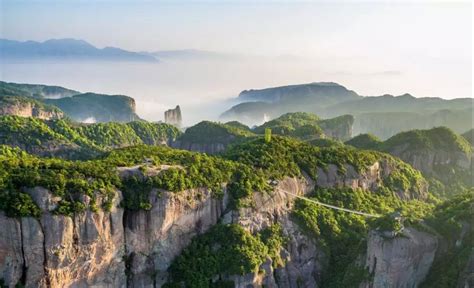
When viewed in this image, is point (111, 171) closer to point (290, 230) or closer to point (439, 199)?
point (290, 230)

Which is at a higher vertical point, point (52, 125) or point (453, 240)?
point (52, 125)

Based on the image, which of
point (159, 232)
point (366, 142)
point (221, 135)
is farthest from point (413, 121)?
point (159, 232)

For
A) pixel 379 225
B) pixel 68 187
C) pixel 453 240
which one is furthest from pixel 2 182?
pixel 453 240

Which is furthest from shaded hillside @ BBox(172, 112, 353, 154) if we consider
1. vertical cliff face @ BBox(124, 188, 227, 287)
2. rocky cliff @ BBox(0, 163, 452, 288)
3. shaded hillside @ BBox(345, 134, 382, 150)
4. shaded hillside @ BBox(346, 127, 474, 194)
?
Answer: vertical cliff face @ BBox(124, 188, 227, 287)

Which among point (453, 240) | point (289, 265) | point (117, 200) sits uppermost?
point (117, 200)

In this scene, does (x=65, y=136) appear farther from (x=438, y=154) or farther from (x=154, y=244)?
(x=438, y=154)
